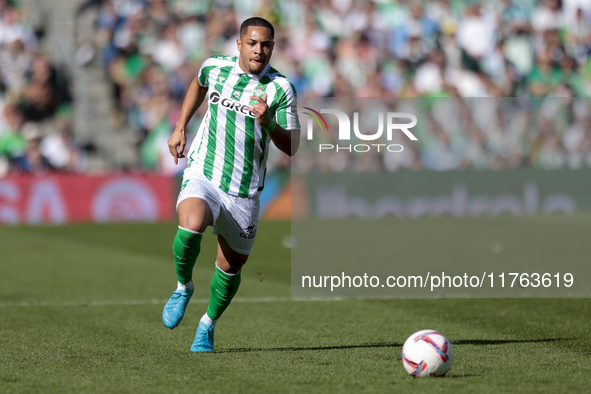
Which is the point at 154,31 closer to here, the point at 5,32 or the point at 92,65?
the point at 92,65

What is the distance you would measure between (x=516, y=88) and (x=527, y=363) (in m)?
13.5

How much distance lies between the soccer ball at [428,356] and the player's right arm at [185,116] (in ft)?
6.36

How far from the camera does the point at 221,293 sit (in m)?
5.59

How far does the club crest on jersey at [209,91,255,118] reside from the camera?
5449 mm

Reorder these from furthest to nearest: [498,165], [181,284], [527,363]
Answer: [498,165], [181,284], [527,363]

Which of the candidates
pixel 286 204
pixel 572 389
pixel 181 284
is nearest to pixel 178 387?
pixel 181 284

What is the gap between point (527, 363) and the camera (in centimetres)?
507

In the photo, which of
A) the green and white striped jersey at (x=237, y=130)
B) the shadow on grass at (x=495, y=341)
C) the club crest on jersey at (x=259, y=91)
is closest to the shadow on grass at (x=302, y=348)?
the shadow on grass at (x=495, y=341)

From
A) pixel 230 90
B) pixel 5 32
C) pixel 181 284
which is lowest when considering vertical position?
pixel 181 284

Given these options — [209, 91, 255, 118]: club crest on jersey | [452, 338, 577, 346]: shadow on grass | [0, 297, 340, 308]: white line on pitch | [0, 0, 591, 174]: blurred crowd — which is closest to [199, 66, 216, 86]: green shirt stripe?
[209, 91, 255, 118]: club crest on jersey

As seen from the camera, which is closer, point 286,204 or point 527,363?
point 527,363

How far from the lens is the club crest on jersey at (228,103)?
5449 millimetres

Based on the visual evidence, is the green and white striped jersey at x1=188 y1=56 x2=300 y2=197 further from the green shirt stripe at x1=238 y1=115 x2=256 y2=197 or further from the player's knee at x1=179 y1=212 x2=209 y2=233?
the player's knee at x1=179 y1=212 x2=209 y2=233

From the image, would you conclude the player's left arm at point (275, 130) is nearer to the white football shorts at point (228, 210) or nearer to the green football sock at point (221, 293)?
the white football shorts at point (228, 210)
